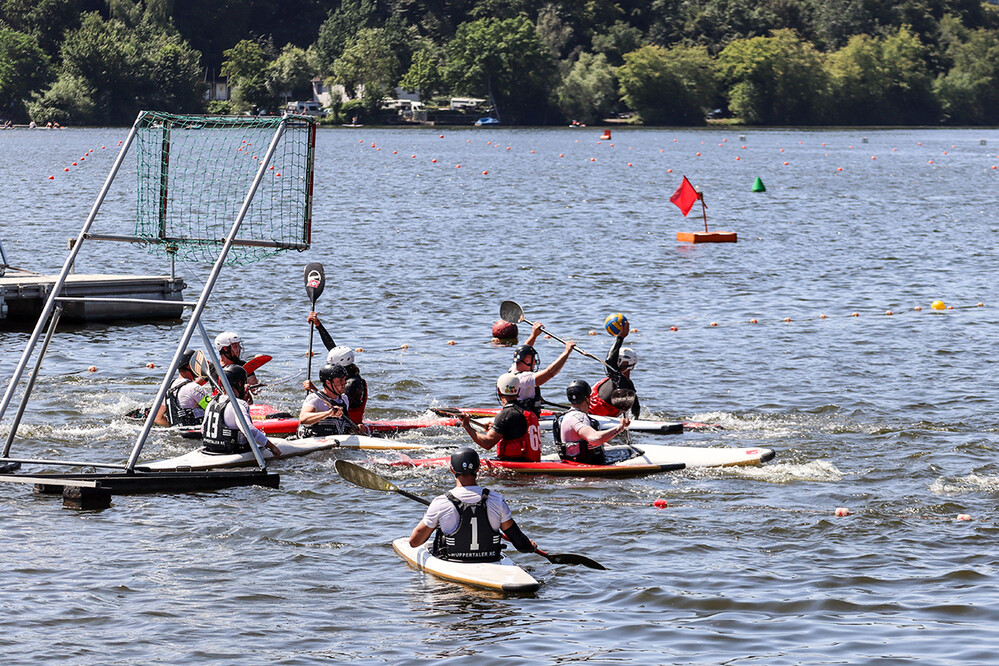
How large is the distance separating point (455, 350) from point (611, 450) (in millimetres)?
9272

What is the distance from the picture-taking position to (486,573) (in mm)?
12609

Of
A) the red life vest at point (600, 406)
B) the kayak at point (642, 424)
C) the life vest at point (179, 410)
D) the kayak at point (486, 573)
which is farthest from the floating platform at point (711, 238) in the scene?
the kayak at point (486, 573)

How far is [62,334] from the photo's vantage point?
27297mm

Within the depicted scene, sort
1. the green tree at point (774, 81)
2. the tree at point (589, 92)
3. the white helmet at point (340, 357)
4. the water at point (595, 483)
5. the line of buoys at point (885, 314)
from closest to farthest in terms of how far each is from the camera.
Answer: the water at point (595, 483) < the white helmet at point (340, 357) < the line of buoys at point (885, 314) < the green tree at point (774, 81) < the tree at point (589, 92)

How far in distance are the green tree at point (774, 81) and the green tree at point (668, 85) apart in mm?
3017

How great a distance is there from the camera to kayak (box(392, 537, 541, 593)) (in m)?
12.5

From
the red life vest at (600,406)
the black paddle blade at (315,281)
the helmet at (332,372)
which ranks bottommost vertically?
the red life vest at (600,406)

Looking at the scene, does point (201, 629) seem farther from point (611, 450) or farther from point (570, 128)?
point (570, 128)

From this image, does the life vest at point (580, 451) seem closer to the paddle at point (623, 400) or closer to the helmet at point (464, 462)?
the paddle at point (623, 400)

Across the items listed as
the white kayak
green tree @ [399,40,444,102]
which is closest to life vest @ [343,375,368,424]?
the white kayak

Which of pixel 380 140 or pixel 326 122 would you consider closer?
pixel 380 140

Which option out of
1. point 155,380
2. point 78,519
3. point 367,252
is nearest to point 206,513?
point 78,519

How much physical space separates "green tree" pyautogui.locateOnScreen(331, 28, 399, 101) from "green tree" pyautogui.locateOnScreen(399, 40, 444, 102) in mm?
2327

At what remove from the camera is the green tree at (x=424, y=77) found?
160 meters
